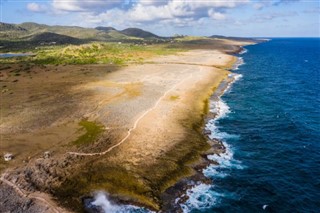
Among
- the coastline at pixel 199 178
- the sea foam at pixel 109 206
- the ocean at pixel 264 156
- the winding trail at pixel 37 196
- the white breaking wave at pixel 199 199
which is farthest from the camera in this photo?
the ocean at pixel 264 156

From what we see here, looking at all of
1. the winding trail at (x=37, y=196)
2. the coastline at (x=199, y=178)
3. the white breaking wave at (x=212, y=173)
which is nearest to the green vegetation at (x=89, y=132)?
the winding trail at (x=37, y=196)

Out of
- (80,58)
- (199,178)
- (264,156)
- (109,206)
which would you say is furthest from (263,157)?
(80,58)

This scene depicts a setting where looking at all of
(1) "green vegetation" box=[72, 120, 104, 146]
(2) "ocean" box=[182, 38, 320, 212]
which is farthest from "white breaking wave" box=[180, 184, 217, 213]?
(1) "green vegetation" box=[72, 120, 104, 146]

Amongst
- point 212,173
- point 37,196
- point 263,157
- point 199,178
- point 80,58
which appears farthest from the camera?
point 80,58

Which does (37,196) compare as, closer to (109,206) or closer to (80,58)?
(109,206)

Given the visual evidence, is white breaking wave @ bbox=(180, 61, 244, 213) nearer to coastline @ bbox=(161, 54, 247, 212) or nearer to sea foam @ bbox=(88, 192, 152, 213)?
coastline @ bbox=(161, 54, 247, 212)

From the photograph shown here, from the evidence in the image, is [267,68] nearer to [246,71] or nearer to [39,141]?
[246,71]

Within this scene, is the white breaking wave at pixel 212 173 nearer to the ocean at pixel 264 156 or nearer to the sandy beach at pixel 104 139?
the ocean at pixel 264 156

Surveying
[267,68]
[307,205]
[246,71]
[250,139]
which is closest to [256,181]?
[307,205]
